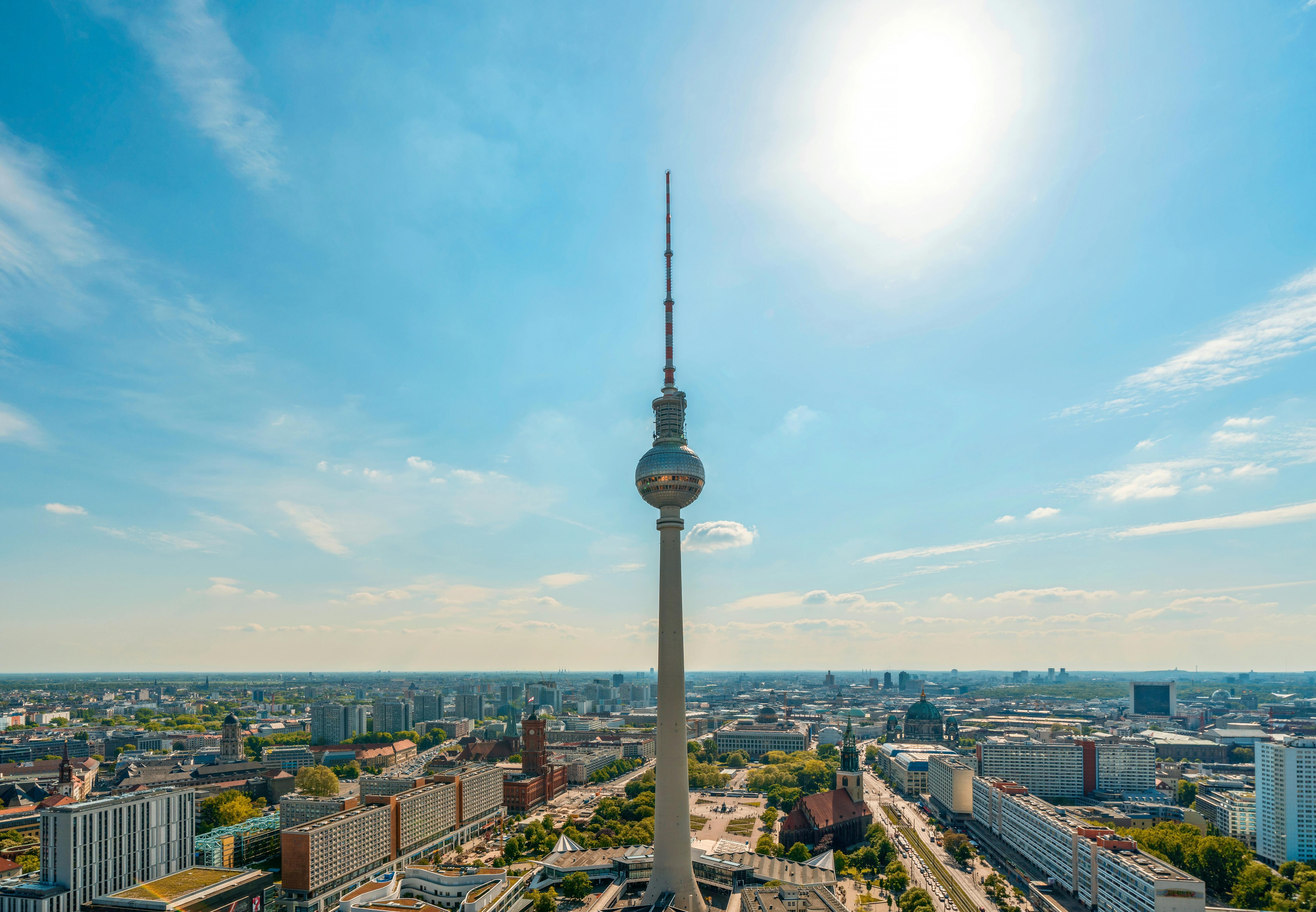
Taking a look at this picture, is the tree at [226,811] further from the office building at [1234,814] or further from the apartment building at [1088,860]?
the office building at [1234,814]

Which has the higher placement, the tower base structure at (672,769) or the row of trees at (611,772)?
the tower base structure at (672,769)

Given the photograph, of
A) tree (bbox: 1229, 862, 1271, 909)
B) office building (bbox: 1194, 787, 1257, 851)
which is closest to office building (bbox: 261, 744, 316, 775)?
tree (bbox: 1229, 862, 1271, 909)

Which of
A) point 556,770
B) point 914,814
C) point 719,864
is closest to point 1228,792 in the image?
point 914,814

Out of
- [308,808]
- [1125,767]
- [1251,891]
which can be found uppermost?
[1251,891]

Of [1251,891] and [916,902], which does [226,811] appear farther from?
[1251,891]

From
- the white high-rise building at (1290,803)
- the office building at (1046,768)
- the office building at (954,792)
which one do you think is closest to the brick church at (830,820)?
the office building at (954,792)

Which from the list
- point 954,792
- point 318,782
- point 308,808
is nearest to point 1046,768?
point 954,792

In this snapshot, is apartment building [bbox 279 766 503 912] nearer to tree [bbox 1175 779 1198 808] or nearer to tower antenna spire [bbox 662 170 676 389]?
tower antenna spire [bbox 662 170 676 389]
